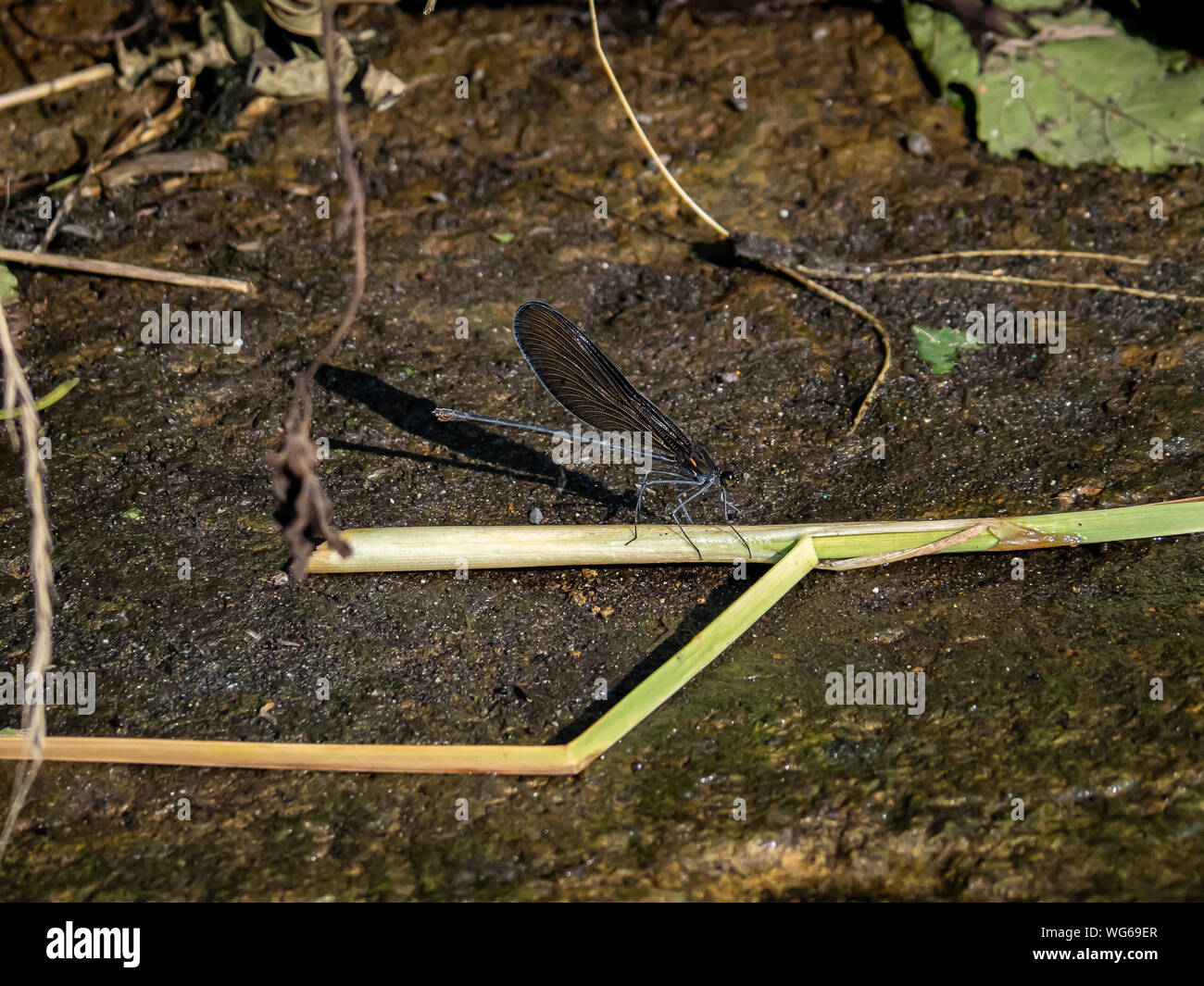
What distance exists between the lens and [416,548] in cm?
342

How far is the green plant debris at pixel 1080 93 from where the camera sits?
5.20 metres

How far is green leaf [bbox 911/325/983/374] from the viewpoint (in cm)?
439

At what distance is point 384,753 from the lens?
2.84m

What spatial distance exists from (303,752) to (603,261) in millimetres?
2869

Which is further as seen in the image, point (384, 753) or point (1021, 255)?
point (1021, 255)

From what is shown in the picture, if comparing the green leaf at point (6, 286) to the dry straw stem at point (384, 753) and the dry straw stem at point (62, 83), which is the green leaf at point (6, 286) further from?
the dry straw stem at point (384, 753)

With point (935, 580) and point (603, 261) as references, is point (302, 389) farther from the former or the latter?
point (603, 261)

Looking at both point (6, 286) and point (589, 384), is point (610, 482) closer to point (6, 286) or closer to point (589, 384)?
point (589, 384)

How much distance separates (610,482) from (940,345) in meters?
1.62

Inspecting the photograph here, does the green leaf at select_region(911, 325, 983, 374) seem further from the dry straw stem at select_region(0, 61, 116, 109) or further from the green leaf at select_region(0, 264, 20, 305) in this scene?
the dry straw stem at select_region(0, 61, 116, 109)

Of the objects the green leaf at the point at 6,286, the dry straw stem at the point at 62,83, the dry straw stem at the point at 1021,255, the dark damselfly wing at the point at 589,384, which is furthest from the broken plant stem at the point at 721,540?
the dry straw stem at the point at 62,83

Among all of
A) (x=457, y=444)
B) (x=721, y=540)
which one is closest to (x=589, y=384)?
(x=457, y=444)

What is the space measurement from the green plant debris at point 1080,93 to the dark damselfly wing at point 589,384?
2.82 m
